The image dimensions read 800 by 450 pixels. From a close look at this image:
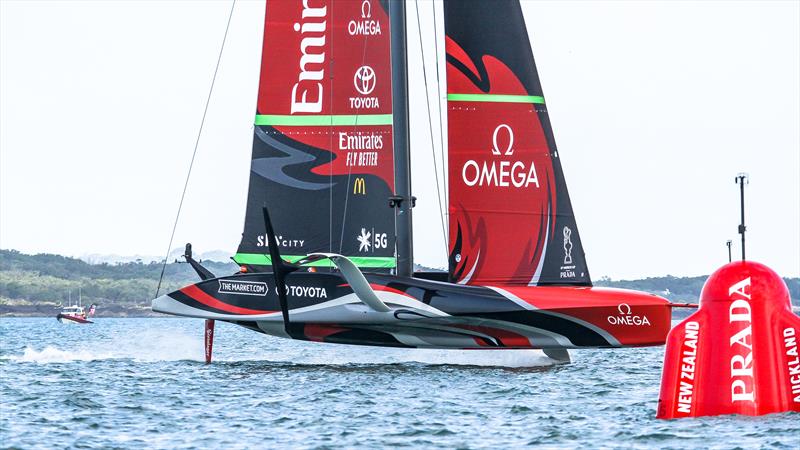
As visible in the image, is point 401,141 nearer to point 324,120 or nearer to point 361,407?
point 324,120

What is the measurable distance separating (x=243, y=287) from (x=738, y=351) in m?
10.5

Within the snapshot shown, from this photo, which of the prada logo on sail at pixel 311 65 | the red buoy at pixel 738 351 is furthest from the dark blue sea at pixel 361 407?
the prada logo on sail at pixel 311 65

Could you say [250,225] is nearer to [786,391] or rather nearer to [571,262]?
[571,262]

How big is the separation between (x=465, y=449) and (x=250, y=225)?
10.5 m

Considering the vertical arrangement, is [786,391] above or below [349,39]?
below

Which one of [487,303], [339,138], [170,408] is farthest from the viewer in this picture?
[339,138]

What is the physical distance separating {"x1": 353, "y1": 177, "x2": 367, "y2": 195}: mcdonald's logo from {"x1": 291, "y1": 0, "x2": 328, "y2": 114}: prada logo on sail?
1.35m

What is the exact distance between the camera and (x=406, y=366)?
66.6 feet

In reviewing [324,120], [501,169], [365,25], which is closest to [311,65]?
[324,120]

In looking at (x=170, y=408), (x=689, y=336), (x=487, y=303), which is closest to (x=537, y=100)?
(x=487, y=303)

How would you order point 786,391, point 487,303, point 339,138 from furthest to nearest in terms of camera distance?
point 339,138 < point 487,303 < point 786,391

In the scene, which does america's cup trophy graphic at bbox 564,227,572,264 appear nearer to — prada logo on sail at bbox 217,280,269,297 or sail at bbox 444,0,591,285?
sail at bbox 444,0,591,285

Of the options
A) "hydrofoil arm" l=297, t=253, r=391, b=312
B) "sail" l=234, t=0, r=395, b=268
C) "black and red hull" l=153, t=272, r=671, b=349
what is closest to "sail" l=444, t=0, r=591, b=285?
"black and red hull" l=153, t=272, r=671, b=349

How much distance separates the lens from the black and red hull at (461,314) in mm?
17984
